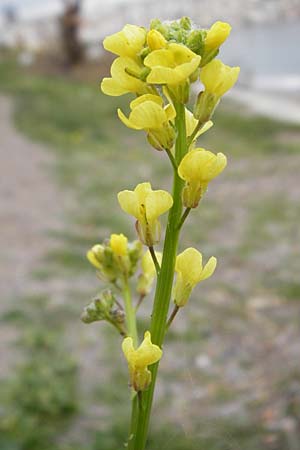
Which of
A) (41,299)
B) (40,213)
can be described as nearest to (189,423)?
(41,299)

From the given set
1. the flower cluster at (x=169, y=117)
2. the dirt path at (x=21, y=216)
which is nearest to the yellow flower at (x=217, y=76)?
the flower cluster at (x=169, y=117)

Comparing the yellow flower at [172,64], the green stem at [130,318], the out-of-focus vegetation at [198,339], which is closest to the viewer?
the yellow flower at [172,64]

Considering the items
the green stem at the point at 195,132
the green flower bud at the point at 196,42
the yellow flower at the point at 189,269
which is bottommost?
the yellow flower at the point at 189,269

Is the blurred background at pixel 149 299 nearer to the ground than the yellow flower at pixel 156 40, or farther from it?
farther from it

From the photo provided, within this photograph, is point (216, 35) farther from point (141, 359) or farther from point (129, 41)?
point (141, 359)

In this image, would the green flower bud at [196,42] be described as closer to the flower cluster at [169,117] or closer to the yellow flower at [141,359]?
the flower cluster at [169,117]

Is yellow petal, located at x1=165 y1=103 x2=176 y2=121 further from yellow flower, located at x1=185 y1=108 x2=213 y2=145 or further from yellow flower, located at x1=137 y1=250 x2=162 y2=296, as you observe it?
yellow flower, located at x1=137 y1=250 x2=162 y2=296

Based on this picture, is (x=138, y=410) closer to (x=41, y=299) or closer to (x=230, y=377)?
(x=230, y=377)

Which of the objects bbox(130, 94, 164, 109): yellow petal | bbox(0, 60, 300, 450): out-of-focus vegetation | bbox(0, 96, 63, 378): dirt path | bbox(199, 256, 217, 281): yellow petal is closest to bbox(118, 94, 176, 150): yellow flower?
bbox(130, 94, 164, 109): yellow petal
